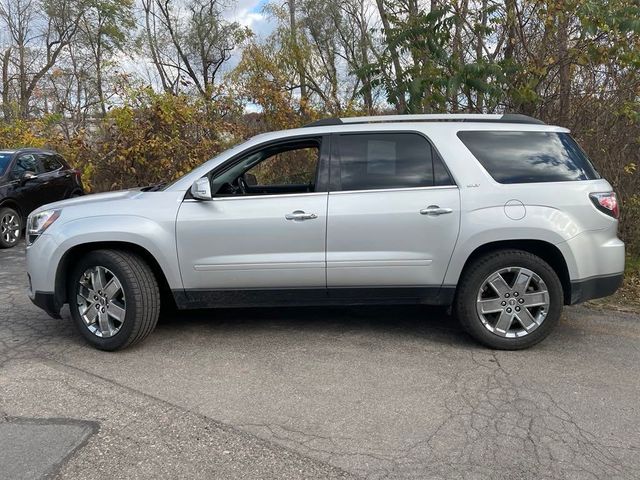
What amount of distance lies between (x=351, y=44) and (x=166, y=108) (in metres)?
14.6

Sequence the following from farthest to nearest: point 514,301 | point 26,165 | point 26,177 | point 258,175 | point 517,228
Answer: point 26,165
point 26,177
point 258,175
point 514,301
point 517,228

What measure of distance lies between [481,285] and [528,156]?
1098 mm

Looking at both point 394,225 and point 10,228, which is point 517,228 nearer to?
point 394,225

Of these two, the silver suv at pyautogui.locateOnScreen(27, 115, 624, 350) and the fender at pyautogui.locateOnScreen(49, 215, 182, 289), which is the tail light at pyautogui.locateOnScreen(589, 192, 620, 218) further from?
the fender at pyautogui.locateOnScreen(49, 215, 182, 289)

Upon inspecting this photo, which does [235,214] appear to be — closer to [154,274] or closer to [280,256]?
[280,256]

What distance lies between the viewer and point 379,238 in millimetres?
4293

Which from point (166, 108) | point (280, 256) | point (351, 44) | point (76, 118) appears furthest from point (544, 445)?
point (351, 44)

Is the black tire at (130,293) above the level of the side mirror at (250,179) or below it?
below

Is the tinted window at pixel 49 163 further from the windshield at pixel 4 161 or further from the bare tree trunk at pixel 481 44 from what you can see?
the bare tree trunk at pixel 481 44

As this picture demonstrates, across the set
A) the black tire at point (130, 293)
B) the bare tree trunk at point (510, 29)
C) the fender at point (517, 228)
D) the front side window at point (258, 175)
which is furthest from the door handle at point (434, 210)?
the bare tree trunk at point (510, 29)

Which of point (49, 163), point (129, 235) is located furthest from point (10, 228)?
point (129, 235)

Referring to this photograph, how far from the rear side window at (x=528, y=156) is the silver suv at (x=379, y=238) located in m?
0.01

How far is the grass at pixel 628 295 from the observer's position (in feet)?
18.5

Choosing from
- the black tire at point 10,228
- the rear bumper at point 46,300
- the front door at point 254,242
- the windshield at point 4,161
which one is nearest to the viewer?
the front door at point 254,242
